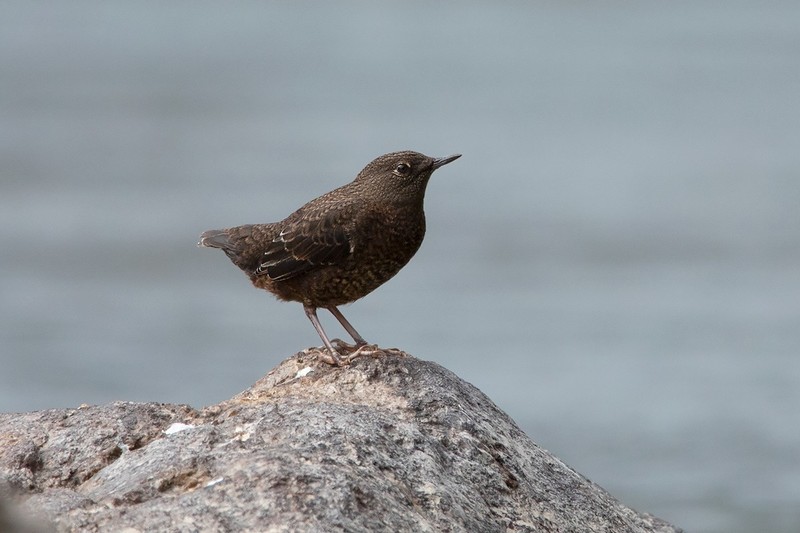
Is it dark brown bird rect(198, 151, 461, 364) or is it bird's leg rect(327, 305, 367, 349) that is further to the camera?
dark brown bird rect(198, 151, 461, 364)

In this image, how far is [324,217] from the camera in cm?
644

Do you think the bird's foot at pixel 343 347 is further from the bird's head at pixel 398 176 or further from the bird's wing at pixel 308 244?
the bird's head at pixel 398 176

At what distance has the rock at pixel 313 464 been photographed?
12.0ft

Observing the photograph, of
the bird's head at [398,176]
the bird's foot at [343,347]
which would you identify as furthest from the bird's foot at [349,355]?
the bird's head at [398,176]

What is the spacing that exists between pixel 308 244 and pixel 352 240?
273mm

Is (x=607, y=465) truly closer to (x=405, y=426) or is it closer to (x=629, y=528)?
(x=629, y=528)

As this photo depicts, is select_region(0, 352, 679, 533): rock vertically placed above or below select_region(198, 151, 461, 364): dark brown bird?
below

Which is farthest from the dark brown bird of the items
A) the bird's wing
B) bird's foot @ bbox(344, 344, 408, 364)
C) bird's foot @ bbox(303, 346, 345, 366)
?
bird's foot @ bbox(344, 344, 408, 364)

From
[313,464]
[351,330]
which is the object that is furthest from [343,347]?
[313,464]

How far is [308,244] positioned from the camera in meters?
6.39

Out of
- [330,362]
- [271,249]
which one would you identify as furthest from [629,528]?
[271,249]

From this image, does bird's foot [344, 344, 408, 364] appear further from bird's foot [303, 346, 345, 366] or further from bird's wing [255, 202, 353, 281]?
bird's wing [255, 202, 353, 281]

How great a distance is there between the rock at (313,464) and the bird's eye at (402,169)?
4.95 ft

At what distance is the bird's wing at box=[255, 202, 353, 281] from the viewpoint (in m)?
6.28
